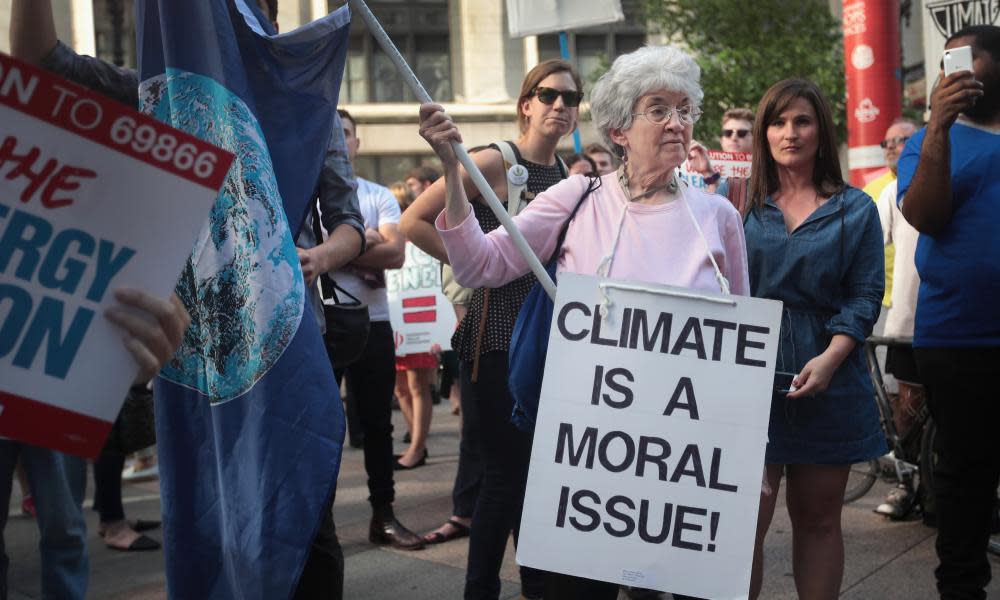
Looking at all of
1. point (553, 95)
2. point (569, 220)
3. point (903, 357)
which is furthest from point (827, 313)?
point (903, 357)

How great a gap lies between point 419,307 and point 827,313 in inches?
207

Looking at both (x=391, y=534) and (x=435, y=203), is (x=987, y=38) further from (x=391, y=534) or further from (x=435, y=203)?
(x=391, y=534)

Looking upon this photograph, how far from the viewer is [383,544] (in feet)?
16.9

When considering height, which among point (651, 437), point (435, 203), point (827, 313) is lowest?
point (651, 437)

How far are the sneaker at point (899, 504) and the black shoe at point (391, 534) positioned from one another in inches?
91.1

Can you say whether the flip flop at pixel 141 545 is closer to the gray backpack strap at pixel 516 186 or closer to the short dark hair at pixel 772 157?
the gray backpack strap at pixel 516 186

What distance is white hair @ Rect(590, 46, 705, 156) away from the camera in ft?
9.30

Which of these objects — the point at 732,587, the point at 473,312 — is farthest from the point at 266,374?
the point at 473,312

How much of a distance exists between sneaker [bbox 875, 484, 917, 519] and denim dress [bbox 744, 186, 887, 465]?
2.11 m

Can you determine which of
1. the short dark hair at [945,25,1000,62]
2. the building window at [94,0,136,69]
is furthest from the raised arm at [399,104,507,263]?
the building window at [94,0,136,69]

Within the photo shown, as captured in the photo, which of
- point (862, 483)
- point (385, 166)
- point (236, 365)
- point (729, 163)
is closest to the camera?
point (236, 365)

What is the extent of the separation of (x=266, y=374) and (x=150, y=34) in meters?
0.85

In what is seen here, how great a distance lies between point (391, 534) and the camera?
5.10 meters

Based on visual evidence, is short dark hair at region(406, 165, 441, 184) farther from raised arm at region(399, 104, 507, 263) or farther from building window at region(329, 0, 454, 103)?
building window at region(329, 0, 454, 103)
